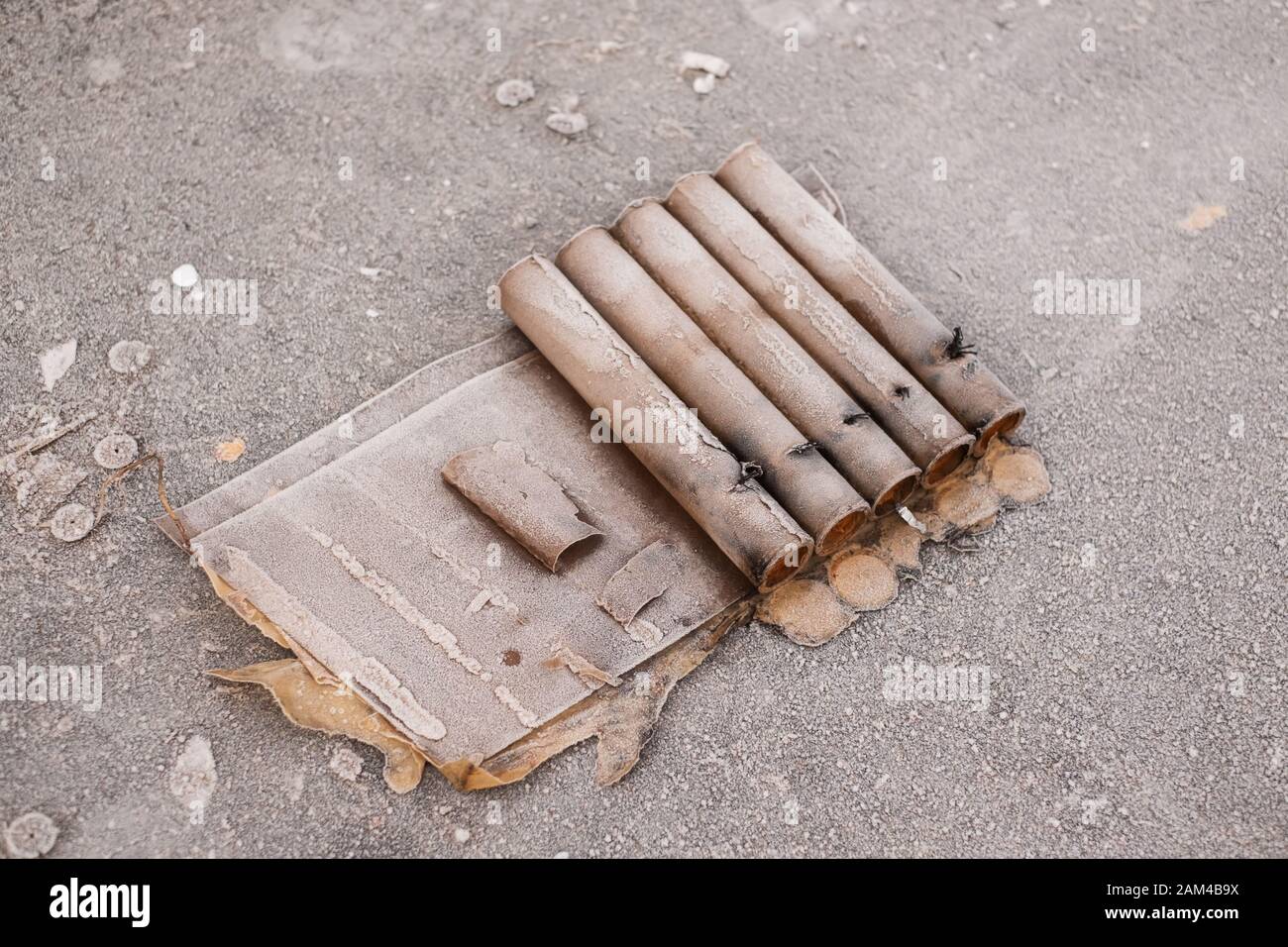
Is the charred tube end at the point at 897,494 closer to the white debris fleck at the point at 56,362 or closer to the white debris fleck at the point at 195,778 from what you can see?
the white debris fleck at the point at 195,778

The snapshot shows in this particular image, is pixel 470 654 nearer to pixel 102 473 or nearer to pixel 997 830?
pixel 102 473

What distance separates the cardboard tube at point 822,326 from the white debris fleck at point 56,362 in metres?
2.67

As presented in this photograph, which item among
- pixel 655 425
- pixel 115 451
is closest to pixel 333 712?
pixel 115 451

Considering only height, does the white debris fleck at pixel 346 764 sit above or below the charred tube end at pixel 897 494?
below

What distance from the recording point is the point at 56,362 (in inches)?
178

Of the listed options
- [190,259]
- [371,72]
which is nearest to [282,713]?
[190,259]

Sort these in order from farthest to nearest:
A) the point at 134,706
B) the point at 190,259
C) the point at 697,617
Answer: the point at 190,259 < the point at 697,617 < the point at 134,706

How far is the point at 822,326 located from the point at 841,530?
901 millimetres

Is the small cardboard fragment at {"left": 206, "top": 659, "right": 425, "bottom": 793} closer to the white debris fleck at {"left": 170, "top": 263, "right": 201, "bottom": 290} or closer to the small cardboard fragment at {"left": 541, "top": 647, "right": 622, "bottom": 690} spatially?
the small cardboard fragment at {"left": 541, "top": 647, "right": 622, "bottom": 690}

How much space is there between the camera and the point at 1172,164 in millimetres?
5547

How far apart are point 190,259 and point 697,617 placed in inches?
110

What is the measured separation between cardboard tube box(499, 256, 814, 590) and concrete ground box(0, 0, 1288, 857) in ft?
1.31

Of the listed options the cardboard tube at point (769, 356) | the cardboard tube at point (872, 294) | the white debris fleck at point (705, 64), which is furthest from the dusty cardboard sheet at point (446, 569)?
the white debris fleck at point (705, 64)

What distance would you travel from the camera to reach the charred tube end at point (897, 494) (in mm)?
4211
